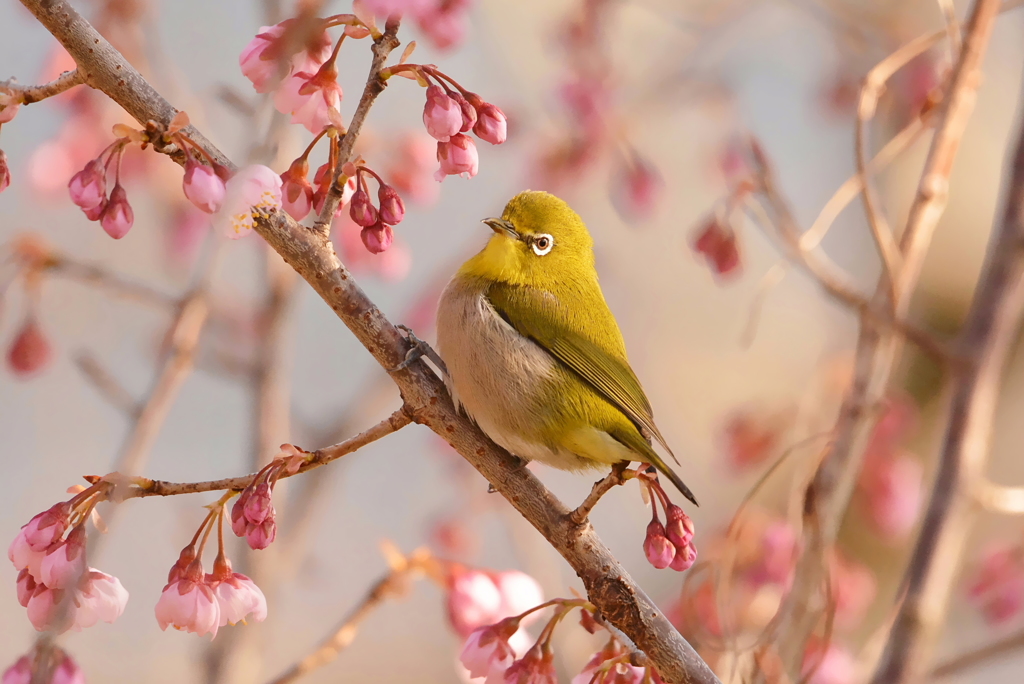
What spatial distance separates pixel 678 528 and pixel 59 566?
3.28 feet

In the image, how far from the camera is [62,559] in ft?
4.63

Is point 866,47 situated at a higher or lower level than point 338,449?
higher

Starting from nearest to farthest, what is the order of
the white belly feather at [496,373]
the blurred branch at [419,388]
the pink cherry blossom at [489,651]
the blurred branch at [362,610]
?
the blurred branch at [419,388] → the pink cherry blossom at [489,651] → the blurred branch at [362,610] → the white belly feather at [496,373]

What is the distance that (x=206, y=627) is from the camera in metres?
1.51

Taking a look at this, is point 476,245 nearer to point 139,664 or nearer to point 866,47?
point 866,47

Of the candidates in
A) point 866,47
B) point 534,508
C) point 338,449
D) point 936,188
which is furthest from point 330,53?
point 866,47

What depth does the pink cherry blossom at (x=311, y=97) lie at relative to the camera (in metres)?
1.64

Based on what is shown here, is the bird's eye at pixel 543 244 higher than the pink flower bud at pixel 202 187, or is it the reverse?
the bird's eye at pixel 543 244

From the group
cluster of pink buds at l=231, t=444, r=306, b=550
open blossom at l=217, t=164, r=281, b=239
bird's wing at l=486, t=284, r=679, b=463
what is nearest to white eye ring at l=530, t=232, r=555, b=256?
bird's wing at l=486, t=284, r=679, b=463

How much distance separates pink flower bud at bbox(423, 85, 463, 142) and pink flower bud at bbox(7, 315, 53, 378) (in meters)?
1.46

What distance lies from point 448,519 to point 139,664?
2716 mm

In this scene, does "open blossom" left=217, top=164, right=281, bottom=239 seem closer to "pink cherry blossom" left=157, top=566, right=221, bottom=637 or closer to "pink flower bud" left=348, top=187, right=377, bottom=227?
"pink flower bud" left=348, top=187, right=377, bottom=227

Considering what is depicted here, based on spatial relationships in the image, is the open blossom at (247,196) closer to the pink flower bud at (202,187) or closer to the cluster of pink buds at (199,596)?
the pink flower bud at (202,187)

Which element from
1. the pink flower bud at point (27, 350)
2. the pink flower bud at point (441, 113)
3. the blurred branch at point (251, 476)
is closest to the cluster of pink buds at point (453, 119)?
the pink flower bud at point (441, 113)
